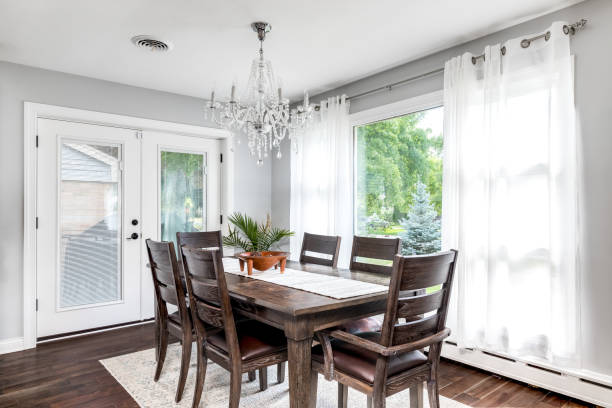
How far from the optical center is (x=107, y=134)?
3.96 metres

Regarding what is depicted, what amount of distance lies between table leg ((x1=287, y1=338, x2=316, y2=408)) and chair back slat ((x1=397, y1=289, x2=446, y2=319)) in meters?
0.46

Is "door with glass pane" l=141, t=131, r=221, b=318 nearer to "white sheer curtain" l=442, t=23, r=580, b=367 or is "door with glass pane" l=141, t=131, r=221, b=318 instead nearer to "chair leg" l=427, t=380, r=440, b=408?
"white sheer curtain" l=442, t=23, r=580, b=367

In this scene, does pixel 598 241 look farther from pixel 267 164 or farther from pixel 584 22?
pixel 267 164

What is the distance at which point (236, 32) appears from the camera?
284cm

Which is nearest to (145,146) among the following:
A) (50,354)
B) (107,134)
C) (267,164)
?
(107,134)

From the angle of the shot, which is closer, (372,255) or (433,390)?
(433,390)

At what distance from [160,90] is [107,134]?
0.73 meters

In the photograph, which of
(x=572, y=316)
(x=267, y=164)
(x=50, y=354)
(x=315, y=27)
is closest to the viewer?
(x=572, y=316)

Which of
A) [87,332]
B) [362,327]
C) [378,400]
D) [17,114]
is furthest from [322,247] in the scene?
[17,114]

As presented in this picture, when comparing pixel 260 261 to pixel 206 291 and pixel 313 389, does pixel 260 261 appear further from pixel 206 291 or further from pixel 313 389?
pixel 313 389

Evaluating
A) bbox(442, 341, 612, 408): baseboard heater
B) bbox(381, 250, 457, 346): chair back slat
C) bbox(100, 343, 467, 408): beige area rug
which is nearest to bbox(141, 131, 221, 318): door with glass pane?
bbox(100, 343, 467, 408): beige area rug

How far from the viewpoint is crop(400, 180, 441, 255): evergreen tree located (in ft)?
11.0

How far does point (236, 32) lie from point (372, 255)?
190 centimetres

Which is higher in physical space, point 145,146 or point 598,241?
point 145,146
